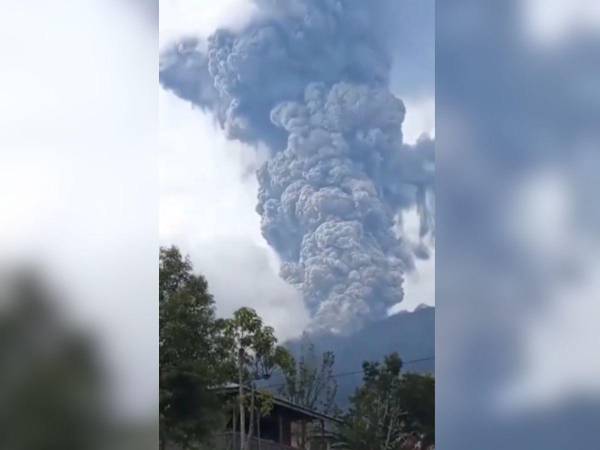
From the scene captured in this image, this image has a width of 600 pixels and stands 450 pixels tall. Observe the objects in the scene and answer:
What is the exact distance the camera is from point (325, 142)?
5.48 metres

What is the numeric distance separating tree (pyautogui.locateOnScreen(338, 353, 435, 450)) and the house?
129 mm

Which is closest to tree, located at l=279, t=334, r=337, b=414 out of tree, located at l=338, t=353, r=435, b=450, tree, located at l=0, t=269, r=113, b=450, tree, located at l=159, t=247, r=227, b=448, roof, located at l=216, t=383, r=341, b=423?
roof, located at l=216, t=383, r=341, b=423

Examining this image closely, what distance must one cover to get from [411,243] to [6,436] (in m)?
3.52

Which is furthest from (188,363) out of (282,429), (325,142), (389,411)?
(325,142)

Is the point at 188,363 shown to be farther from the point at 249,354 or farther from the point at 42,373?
the point at 42,373

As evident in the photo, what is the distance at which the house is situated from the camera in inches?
217

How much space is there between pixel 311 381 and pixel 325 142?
139 cm

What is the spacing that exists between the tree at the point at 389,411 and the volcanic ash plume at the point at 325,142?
0.33 meters

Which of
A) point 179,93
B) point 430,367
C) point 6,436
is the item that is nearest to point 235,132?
point 179,93

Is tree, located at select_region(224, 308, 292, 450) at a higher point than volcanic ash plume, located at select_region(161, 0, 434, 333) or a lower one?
lower

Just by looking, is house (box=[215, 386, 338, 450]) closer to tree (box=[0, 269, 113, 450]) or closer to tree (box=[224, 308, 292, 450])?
tree (box=[224, 308, 292, 450])

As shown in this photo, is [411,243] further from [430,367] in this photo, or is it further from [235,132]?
[235,132]

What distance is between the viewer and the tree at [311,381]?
214 inches

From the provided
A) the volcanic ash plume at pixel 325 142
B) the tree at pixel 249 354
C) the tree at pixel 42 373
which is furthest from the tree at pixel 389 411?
the tree at pixel 42 373
